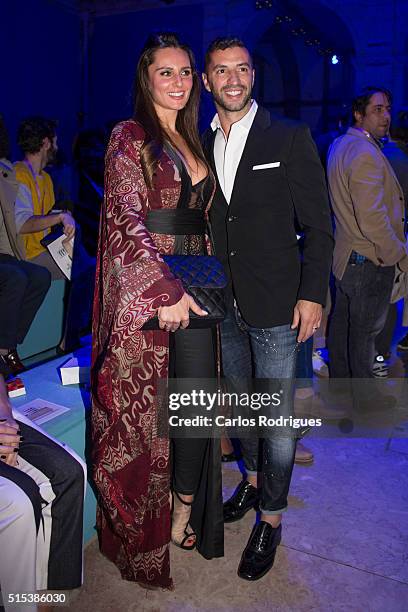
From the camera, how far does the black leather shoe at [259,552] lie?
2109 mm

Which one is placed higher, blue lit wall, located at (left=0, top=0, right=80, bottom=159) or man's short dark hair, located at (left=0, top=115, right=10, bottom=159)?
blue lit wall, located at (left=0, top=0, right=80, bottom=159)

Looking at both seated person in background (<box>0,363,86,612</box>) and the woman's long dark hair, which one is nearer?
seated person in background (<box>0,363,86,612</box>)

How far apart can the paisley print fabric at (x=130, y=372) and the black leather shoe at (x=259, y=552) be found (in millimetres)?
290

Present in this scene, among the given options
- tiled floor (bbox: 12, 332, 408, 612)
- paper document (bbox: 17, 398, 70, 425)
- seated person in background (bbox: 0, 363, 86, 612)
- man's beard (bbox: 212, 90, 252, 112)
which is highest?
man's beard (bbox: 212, 90, 252, 112)

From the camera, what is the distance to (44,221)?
4.01 metres

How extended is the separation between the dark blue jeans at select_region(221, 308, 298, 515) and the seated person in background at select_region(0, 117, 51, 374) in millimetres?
1535

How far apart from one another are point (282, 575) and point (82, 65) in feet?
38.8

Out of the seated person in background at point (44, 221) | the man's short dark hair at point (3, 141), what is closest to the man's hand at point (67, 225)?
the seated person in background at point (44, 221)

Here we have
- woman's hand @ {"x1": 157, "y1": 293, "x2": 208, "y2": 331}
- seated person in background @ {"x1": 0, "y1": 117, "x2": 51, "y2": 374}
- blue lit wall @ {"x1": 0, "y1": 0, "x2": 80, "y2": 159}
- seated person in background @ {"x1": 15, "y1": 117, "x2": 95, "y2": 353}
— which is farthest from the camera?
blue lit wall @ {"x1": 0, "y1": 0, "x2": 80, "y2": 159}

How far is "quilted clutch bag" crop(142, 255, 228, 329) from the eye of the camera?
1877 mm

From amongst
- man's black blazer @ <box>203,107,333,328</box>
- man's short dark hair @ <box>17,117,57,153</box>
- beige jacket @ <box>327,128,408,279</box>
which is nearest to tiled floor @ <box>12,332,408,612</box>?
man's black blazer @ <box>203,107,333,328</box>

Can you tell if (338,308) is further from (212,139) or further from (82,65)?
(82,65)

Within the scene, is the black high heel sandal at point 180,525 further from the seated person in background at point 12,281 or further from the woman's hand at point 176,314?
the seated person in background at point 12,281

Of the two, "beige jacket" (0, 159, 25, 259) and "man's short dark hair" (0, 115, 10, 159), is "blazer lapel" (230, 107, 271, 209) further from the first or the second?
"man's short dark hair" (0, 115, 10, 159)
